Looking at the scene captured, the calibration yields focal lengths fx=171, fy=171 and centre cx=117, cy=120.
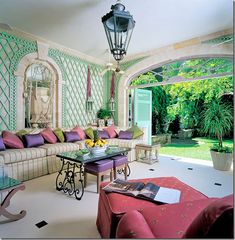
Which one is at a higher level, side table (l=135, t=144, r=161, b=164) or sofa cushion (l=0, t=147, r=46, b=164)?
sofa cushion (l=0, t=147, r=46, b=164)

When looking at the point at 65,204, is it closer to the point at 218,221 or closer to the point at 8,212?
the point at 8,212

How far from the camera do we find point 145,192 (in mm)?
1549

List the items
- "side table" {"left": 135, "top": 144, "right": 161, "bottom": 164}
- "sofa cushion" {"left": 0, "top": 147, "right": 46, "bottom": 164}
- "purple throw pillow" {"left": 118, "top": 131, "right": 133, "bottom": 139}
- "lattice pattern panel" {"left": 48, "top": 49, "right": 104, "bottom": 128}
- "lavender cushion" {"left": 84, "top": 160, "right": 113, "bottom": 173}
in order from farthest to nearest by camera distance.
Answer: "lattice pattern panel" {"left": 48, "top": 49, "right": 104, "bottom": 128} < "purple throw pillow" {"left": 118, "top": 131, "right": 133, "bottom": 139} < "side table" {"left": 135, "top": 144, "right": 161, "bottom": 164} < "sofa cushion" {"left": 0, "top": 147, "right": 46, "bottom": 164} < "lavender cushion" {"left": 84, "top": 160, "right": 113, "bottom": 173}

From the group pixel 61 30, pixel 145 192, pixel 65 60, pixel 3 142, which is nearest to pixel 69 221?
pixel 145 192

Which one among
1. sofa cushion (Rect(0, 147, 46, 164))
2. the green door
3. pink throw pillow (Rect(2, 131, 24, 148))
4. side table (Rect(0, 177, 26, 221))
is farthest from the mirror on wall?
the green door

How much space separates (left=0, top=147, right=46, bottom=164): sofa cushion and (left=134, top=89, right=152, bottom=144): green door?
3270 mm

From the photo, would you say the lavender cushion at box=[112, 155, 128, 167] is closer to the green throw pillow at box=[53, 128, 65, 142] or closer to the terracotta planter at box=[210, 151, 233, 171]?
the green throw pillow at box=[53, 128, 65, 142]

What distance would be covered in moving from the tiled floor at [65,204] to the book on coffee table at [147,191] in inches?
20.0

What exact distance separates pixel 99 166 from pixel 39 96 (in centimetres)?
282

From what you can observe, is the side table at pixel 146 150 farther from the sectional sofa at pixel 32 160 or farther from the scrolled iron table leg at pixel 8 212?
the scrolled iron table leg at pixel 8 212

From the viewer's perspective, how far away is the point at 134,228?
98cm

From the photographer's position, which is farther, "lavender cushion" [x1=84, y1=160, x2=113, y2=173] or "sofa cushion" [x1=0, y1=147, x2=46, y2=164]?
"sofa cushion" [x1=0, y1=147, x2=46, y2=164]

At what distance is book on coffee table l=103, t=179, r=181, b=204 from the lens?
148 cm

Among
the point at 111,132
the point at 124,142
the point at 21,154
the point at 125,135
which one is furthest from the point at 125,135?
the point at 21,154
